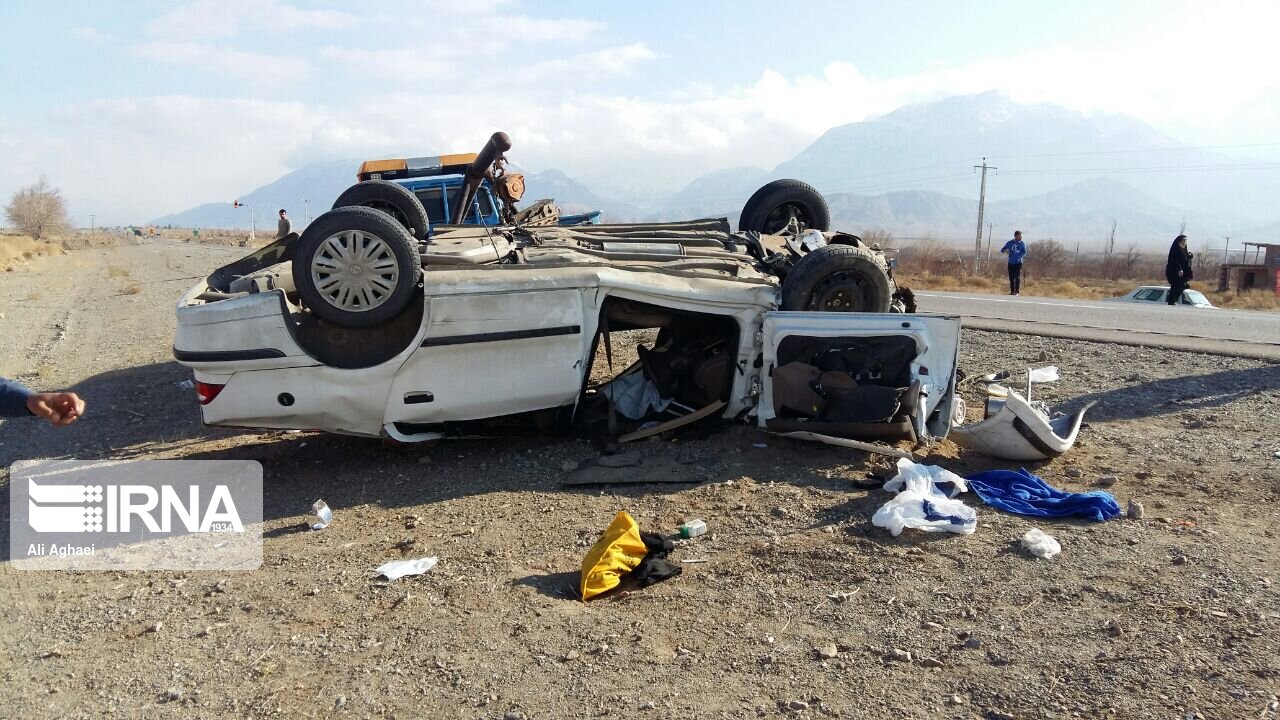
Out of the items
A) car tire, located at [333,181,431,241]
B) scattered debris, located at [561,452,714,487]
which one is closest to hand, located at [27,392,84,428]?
scattered debris, located at [561,452,714,487]

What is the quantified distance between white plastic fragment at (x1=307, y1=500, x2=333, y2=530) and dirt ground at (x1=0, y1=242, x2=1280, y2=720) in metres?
0.08

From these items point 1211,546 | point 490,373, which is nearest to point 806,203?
point 490,373

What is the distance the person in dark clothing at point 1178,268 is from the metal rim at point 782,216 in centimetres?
1204

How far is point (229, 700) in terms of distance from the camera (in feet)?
9.61

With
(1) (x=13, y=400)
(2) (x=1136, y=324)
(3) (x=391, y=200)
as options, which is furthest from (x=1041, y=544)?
(2) (x=1136, y=324)

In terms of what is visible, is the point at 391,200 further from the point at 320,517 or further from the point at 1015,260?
the point at 1015,260

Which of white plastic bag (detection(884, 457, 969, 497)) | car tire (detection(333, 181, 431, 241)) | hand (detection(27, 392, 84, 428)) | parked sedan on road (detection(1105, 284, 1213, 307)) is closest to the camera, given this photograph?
hand (detection(27, 392, 84, 428))

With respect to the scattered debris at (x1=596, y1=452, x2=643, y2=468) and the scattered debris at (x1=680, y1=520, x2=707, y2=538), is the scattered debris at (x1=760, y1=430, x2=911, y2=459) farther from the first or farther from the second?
the scattered debris at (x1=680, y1=520, x2=707, y2=538)

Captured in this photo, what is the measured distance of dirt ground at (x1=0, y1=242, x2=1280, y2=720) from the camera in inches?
114

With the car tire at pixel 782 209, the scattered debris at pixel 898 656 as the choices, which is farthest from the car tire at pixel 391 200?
the scattered debris at pixel 898 656

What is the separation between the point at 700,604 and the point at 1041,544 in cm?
173

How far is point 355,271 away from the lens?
489cm

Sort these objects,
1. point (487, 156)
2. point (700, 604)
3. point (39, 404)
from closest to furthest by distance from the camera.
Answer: point (39, 404), point (700, 604), point (487, 156)

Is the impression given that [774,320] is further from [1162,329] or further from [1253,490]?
[1162,329]
